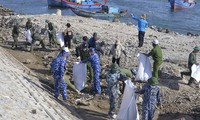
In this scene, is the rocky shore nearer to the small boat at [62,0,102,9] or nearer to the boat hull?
the small boat at [62,0,102,9]

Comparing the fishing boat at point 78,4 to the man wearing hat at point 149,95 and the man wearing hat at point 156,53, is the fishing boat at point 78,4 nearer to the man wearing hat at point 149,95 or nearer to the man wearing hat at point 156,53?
the man wearing hat at point 156,53

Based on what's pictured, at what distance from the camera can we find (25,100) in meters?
9.71

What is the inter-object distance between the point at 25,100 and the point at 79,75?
2583 mm

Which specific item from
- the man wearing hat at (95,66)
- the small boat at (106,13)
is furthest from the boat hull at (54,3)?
the man wearing hat at (95,66)

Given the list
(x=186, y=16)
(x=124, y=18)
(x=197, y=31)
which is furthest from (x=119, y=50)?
(x=186, y=16)

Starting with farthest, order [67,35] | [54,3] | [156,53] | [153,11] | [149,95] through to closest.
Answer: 1. [54,3]
2. [153,11]
3. [67,35]
4. [156,53]
5. [149,95]

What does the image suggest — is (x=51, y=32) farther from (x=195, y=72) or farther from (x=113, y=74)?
(x=113, y=74)

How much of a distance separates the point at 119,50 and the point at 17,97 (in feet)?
13.3

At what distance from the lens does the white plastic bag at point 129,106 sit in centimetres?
919

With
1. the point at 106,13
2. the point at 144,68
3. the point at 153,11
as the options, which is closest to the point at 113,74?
the point at 144,68

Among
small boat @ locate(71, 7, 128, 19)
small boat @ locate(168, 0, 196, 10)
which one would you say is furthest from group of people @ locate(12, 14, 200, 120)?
small boat @ locate(168, 0, 196, 10)

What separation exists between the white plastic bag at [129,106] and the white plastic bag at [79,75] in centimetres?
272

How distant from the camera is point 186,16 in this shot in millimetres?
40875

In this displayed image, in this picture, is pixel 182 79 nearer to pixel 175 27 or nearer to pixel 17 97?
pixel 17 97
